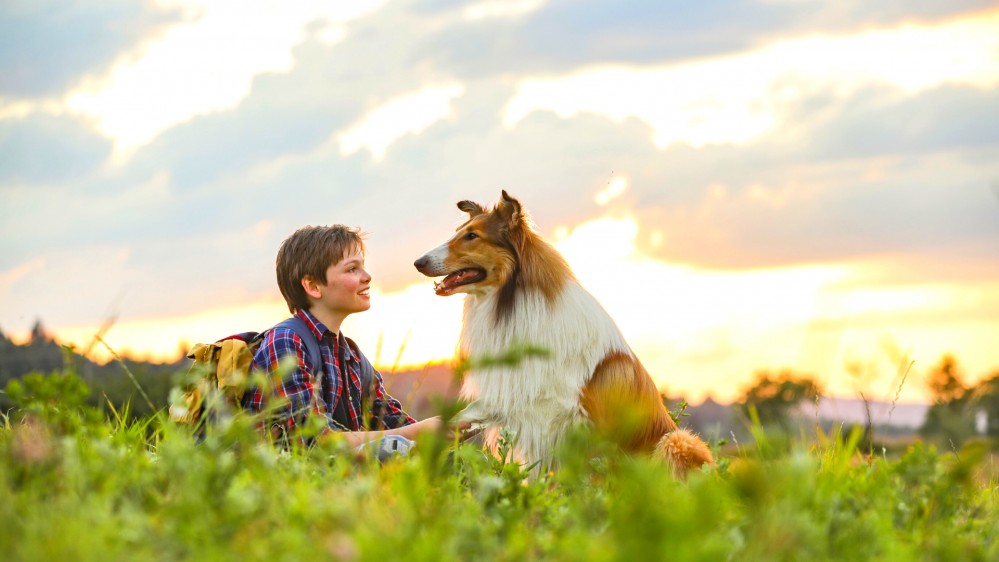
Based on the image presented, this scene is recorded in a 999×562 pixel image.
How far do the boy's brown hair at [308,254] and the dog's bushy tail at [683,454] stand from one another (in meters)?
2.50

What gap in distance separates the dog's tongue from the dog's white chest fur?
14.9 inches

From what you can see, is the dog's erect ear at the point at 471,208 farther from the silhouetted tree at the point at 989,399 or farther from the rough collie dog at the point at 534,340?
the silhouetted tree at the point at 989,399

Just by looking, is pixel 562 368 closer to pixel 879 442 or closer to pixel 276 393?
pixel 276 393

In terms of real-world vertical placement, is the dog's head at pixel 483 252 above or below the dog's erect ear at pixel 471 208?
below

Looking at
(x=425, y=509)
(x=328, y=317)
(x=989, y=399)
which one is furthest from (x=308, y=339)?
(x=989, y=399)

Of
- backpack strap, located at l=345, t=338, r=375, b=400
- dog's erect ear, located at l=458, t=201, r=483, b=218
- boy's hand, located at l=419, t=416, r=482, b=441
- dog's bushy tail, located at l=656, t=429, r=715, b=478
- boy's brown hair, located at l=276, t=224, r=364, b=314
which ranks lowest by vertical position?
dog's bushy tail, located at l=656, t=429, r=715, b=478

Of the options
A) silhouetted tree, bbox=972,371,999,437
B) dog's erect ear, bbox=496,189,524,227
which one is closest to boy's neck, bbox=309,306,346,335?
dog's erect ear, bbox=496,189,524,227

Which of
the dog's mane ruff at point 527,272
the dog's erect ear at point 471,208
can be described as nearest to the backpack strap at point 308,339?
the dog's mane ruff at point 527,272

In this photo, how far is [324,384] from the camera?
6.58 m

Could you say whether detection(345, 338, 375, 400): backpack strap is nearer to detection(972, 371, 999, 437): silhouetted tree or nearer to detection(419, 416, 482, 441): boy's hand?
detection(419, 416, 482, 441): boy's hand

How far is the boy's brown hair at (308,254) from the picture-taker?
6.65 metres

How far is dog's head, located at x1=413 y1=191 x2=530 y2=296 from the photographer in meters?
6.80

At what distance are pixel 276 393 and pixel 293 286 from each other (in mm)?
950

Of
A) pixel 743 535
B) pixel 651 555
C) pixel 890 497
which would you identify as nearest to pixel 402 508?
pixel 651 555
